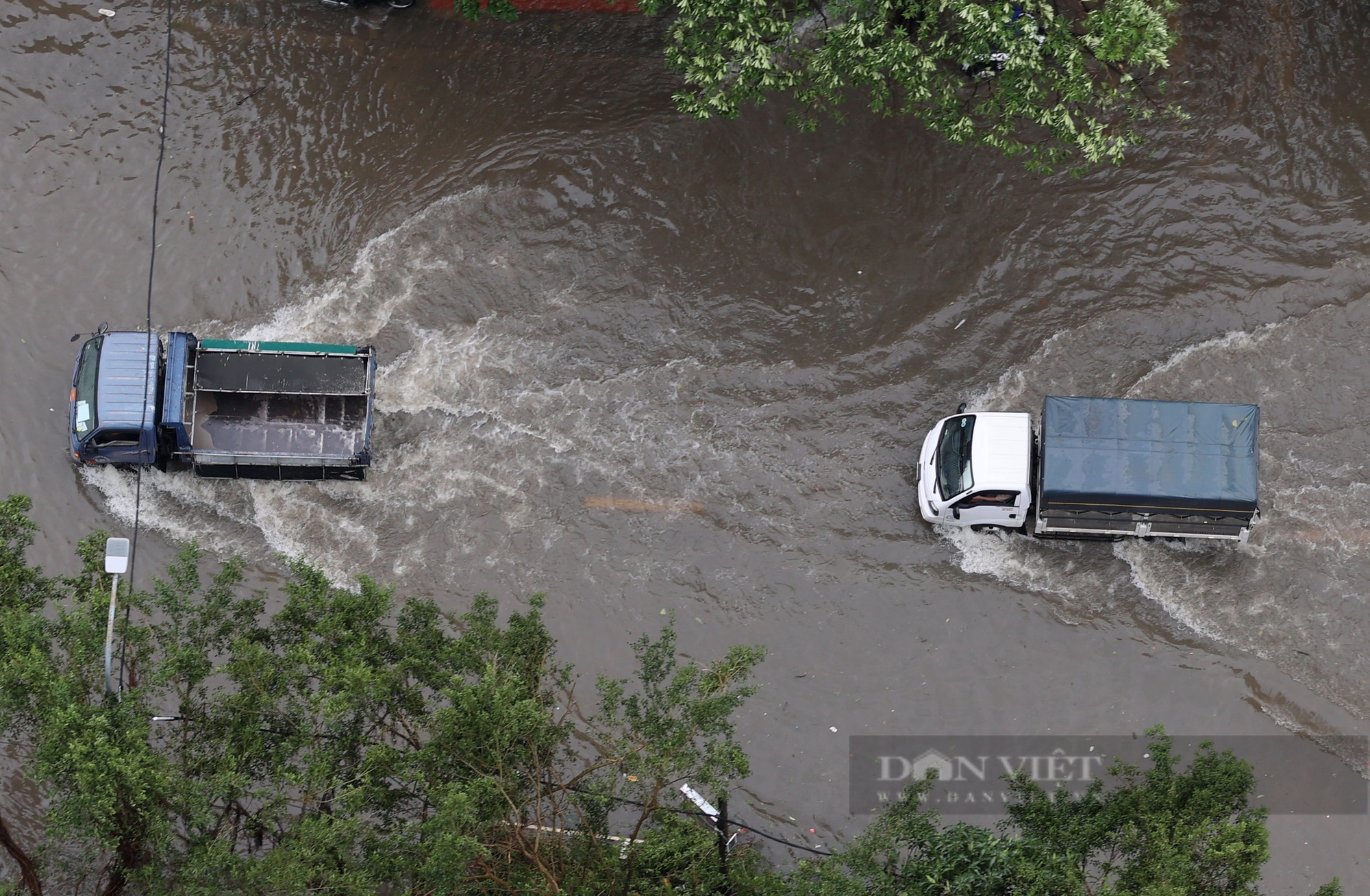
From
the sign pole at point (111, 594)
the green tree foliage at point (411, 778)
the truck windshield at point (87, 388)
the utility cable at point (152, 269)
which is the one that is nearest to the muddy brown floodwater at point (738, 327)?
the utility cable at point (152, 269)

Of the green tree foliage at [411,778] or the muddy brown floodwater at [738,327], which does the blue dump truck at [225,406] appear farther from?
the green tree foliage at [411,778]

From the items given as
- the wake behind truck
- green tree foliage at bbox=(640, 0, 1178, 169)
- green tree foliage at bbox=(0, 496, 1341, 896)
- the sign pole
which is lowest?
green tree foliage at bbox=(0, 496, 1341, 896)

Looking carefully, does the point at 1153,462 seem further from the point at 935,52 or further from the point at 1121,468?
the point at 935,52

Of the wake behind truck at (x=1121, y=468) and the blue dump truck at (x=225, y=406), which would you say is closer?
the wake behind truck at (x=1121, y=468)

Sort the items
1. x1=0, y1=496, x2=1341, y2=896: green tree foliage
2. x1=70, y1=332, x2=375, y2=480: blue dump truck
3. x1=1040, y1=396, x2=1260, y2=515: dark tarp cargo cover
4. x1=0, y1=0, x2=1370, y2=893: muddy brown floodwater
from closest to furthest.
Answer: x1=0, y1=496, x2=1341, y2=896: green tree foliage, x1=1040, y1=396, x2=1260, y2=515: dark tarp cargo cover, x1=70, y1=332, x2=375, y2=480: blue dump truck, x1=0, y1=0, x2=1370, y2=893: muddy brown floodwater

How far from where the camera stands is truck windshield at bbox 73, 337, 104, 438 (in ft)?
61.0

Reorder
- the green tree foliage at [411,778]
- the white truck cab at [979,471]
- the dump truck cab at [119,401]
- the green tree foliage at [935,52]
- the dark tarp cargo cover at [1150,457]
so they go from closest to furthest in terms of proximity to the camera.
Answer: the green tree foliage at [411,778]
the green tree foliage at [935,52]
the dark tarp cargo cover at [1150,457]
the white truck cab at [979,471]
the dump truck cab at [119,401]

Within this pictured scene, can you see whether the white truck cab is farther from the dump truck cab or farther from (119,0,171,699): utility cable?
the dump truck cab

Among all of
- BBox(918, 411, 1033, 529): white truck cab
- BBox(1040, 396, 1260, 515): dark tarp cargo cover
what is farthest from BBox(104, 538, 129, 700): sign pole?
BBox(1040, 396, 1260, 515): dark tarp cargo cover

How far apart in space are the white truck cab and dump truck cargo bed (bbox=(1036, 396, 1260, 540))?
449 mm

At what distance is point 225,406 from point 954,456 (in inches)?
486

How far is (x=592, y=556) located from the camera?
1948cm

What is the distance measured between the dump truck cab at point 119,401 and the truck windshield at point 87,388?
11 mm

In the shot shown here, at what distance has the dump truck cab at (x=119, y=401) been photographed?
18453 millimetres
